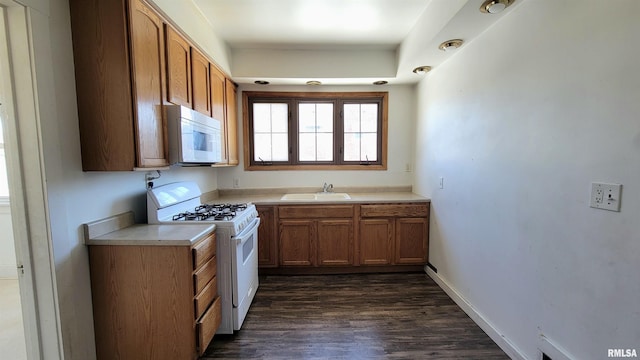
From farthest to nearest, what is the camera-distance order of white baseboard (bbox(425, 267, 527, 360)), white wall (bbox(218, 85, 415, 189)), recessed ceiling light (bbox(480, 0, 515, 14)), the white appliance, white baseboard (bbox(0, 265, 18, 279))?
1. white wall (bbox(218, 85, 415, 189))
2. white baseboard (bbox(0, 265, 18, 279))
3. the white appliance
4. white baseboard (bbox(425, 267, 527, 360))
5. recessed ceiling light (bbox(480, 0, 515, 14))

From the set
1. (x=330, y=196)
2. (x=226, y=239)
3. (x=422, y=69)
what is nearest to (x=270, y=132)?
(x=330, y=196)

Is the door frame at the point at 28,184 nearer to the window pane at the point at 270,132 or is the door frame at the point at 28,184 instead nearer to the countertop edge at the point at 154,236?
the countertop edge at the point at 154,236

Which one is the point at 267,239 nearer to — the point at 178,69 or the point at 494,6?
the point at 178,69

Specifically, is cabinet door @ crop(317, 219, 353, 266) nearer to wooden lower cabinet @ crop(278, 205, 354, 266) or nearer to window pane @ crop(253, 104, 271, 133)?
wooden lower cabinet @ crop(278, 205, 354, 266)

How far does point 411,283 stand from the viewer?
276 cm

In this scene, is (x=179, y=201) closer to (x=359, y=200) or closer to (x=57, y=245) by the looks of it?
(x=57, y=245)

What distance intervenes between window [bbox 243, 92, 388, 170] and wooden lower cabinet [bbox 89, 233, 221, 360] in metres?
2.00

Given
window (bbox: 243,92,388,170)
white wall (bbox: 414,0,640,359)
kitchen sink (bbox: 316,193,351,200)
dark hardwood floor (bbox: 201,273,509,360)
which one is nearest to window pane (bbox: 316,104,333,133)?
window (bbox: 243,92,388,170)

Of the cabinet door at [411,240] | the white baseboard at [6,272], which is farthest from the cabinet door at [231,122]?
the white baseboard at [6,272]

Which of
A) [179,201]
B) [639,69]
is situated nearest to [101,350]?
[179,201]

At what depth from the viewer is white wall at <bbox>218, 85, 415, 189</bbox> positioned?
10.9 feet

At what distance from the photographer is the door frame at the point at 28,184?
3.83ft

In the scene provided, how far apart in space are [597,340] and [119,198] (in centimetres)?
277

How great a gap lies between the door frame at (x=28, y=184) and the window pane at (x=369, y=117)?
2.97 metres
